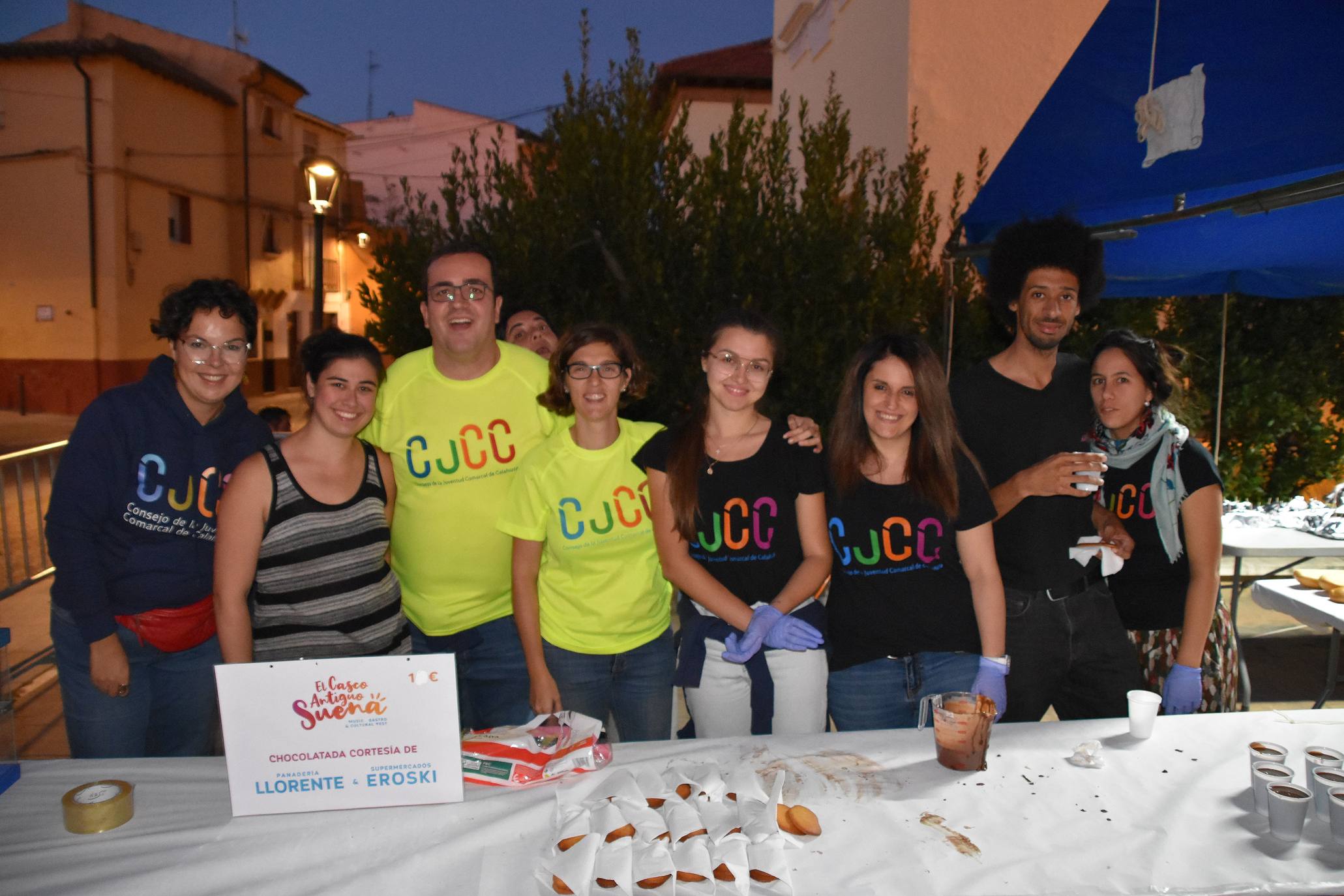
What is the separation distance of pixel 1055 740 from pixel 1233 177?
1.94m

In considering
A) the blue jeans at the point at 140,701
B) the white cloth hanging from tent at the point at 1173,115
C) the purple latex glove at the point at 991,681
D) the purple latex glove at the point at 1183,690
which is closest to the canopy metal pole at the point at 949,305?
the white cloth hanging from tent at the point at 1173,115

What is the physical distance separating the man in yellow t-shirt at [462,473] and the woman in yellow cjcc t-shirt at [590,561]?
0.22 meters

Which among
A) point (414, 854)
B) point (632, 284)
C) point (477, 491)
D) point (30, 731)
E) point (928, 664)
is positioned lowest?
point (30, 731)

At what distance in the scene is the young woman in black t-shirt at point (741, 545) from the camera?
240cm

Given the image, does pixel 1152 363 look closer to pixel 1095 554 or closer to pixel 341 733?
pixel 1095 554

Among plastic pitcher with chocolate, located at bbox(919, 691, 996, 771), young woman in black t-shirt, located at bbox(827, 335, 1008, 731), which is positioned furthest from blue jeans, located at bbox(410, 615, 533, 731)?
plastic pitcher with chocolate, located at bbox(919, 691, 996, 771)

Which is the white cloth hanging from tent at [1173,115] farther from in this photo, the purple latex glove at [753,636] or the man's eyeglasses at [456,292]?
the man's eyeglasses at [456,292]

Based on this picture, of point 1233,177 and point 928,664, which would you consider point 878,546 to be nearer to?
point 928,664

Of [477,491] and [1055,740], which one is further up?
[477,491]

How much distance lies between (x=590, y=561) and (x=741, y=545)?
45 cm

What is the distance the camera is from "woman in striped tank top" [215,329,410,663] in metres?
2.17

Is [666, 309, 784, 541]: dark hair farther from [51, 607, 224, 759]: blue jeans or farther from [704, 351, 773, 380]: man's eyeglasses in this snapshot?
[51, 607, 224, 759]: blue jeans

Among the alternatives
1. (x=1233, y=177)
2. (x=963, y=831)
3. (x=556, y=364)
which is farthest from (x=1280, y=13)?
(x=963, y=831)

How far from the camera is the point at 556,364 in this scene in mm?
2541
